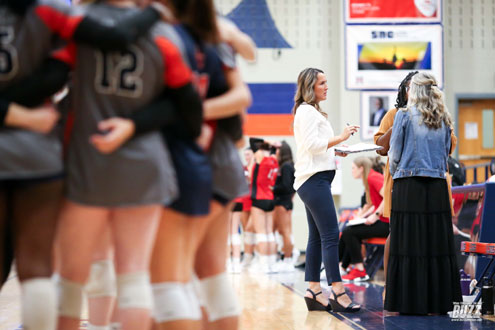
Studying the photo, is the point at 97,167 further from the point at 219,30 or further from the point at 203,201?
the point at 219,30

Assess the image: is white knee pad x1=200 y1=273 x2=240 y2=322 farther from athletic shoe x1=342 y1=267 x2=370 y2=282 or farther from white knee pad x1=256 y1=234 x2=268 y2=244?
white knee pad x1=256 y1=234 x2=268 y2=244

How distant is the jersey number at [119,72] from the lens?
2016 mm

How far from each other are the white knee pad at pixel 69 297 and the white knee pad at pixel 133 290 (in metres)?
0.19

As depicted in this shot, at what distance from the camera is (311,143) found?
16.1 ft

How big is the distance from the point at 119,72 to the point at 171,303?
2.28 ft

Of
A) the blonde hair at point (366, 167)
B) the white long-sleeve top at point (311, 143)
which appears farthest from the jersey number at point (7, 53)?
the blonde hair at point (366, 167)

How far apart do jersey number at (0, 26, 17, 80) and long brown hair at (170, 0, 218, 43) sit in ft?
1.76

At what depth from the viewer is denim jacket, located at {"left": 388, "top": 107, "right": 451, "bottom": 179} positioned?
4844 mm

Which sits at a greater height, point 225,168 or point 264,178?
point 225,168

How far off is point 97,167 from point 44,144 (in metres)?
0.17

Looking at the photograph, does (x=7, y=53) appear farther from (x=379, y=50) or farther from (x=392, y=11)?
(x=392, y=11)

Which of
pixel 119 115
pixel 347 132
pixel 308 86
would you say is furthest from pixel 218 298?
pixel 308 86

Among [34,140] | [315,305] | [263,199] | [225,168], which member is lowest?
[315,305]

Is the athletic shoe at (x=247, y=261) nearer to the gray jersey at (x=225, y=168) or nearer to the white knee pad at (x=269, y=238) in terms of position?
the white knee pad at (x=269, y=238)
